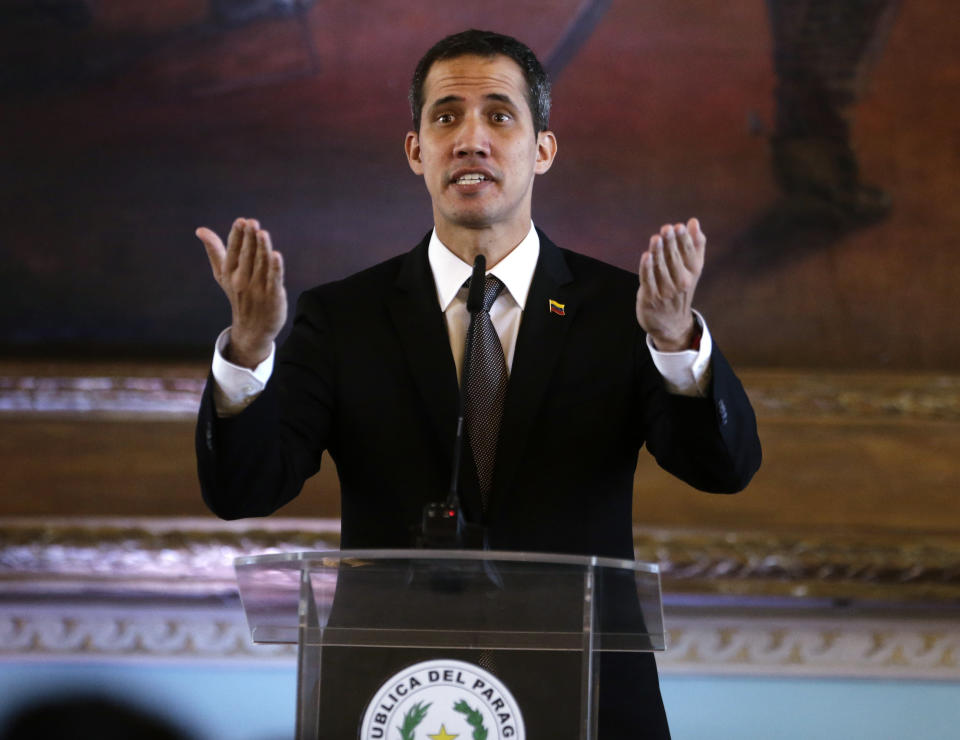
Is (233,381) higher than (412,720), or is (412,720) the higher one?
(233,381)

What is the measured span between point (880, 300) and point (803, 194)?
0.37 meters

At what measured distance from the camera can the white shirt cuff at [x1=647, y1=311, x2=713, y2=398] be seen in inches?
63.9

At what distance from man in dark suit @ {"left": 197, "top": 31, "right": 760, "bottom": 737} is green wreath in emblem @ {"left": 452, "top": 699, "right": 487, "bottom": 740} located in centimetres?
44

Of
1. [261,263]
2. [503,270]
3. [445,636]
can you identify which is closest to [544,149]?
[503,270]

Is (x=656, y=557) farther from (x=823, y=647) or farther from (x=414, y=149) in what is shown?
(x=414, y=149)

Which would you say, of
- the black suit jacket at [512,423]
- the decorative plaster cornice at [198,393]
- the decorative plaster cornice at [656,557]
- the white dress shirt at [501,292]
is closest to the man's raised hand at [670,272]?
the black suit jacket at [512,423]

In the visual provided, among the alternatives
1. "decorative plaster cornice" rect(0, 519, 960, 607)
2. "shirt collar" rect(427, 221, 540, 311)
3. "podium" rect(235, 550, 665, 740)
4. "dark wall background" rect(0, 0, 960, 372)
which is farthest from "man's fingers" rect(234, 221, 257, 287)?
"dark wall background" rect(0, 0, 960, 372)

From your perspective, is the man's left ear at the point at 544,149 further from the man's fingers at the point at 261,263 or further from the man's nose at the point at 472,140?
the man's fingers at the point at 261,263

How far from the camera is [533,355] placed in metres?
1.89

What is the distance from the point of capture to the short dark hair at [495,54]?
2053 millimetres

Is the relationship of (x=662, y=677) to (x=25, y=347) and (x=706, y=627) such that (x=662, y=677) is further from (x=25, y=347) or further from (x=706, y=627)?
(x=25, y=347)

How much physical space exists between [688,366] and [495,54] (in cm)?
74

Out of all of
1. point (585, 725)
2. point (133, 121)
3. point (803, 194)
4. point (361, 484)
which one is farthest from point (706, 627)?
point (133, 121)

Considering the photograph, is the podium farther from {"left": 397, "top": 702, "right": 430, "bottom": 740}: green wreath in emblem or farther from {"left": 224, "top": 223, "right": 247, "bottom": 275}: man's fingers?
{"left": 224, "top": 223, "right": 247, "bottom": 275}: man's fingers
